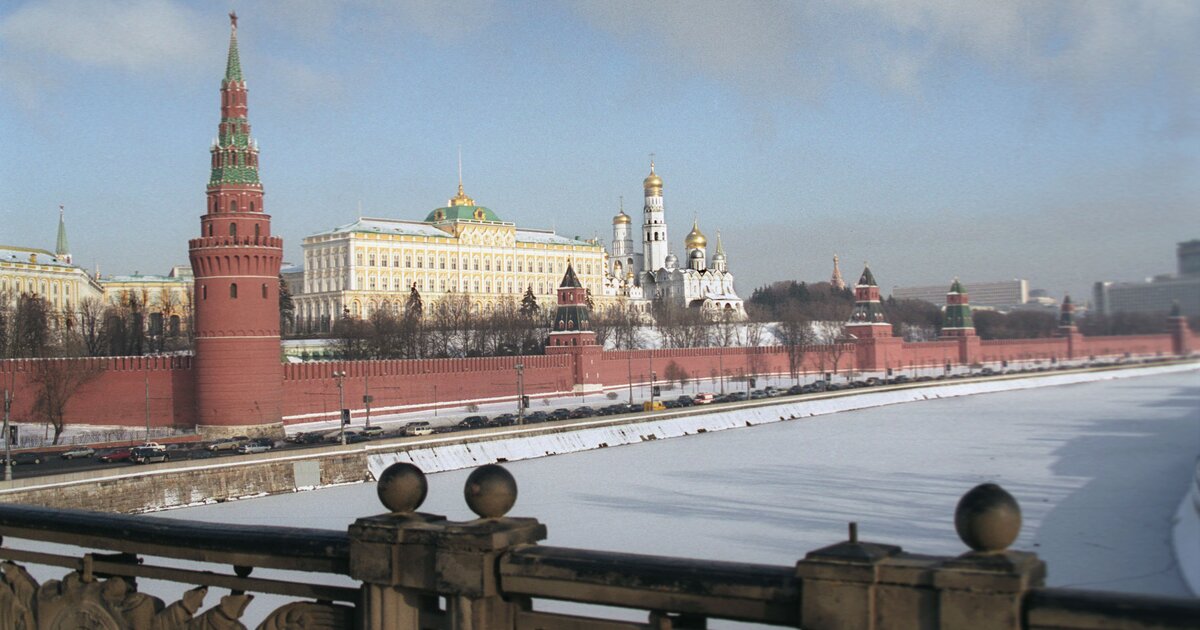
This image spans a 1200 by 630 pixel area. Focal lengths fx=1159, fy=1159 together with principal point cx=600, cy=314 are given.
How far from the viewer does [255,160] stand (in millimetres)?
34156

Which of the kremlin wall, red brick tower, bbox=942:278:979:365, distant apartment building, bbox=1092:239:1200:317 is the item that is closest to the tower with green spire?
red brick tower, bbox=942:278:979:365

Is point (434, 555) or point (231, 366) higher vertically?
point (231, 366)

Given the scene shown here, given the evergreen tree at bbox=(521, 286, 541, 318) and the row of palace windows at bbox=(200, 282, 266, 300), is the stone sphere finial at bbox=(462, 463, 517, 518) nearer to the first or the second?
the row of palace windows at bbox=(200, 282, 266, 300)

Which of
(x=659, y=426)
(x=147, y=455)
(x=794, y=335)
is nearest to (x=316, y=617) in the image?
(x=147, y=455)

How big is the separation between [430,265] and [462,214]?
6104mm

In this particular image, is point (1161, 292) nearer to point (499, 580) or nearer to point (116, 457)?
point (499, 580)

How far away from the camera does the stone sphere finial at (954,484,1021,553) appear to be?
101 inches

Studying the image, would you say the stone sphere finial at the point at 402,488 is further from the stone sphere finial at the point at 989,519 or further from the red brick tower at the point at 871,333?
the red brick tower at the point at 871,333

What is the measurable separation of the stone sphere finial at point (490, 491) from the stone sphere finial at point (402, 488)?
0.24m

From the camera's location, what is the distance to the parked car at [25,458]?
26.5m

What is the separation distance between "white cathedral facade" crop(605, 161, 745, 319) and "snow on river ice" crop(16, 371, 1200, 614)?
184ft

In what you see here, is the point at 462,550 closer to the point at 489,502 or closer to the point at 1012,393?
the point at 489,502

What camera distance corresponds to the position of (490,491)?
340 cm

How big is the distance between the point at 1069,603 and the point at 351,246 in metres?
74.7
